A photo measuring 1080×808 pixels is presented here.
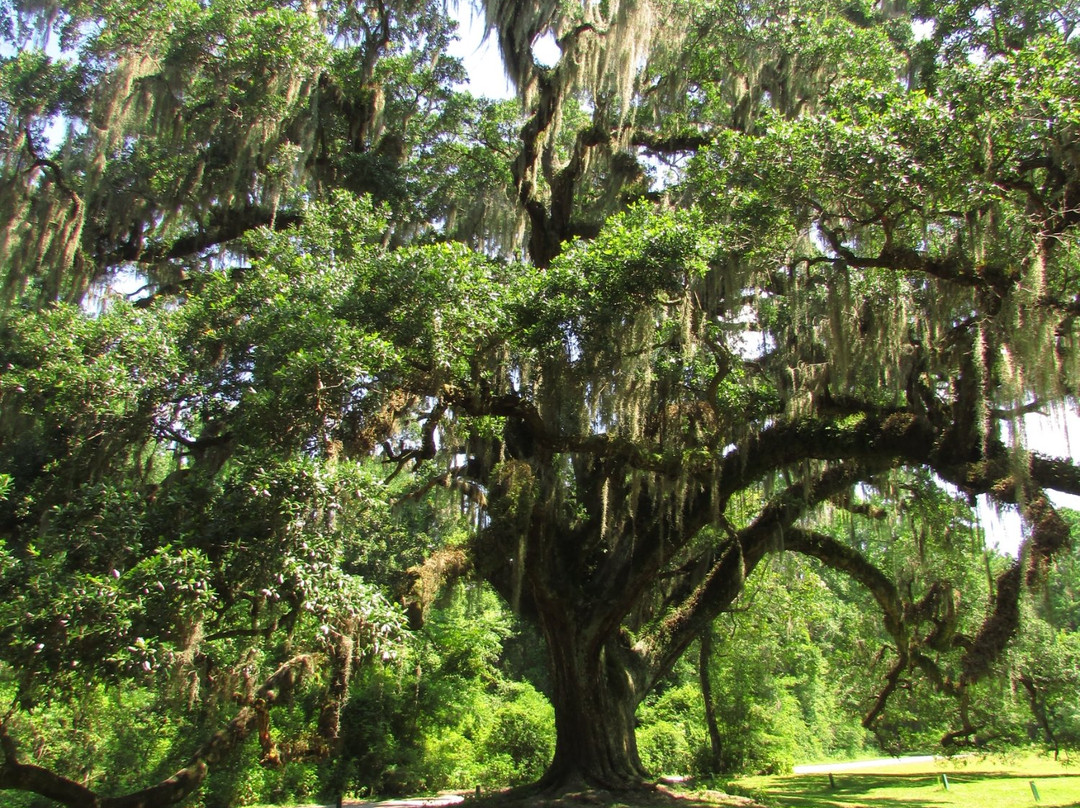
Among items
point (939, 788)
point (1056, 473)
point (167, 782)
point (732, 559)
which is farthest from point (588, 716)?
point (939, 788)

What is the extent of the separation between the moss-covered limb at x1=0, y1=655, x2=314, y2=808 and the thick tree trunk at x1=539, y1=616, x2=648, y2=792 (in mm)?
4662

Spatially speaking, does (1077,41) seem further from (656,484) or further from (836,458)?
(656,484)

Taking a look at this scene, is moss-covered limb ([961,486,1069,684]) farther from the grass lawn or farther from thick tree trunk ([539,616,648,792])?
thick tree trunk ([539,616,648,792])

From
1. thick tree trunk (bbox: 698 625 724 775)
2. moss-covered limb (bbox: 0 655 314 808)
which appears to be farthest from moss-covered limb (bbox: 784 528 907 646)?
moss-covered limb (bbox: 0 655 314 808)

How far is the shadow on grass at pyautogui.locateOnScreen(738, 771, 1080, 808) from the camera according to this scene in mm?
11828

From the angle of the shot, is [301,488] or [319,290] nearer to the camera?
[301,488]

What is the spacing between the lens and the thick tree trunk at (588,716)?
10.5 metres

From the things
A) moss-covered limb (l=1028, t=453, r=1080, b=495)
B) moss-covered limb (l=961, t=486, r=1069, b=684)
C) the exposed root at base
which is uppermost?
moss-covered limb (l=1028, t=453, r=1080, b=495)

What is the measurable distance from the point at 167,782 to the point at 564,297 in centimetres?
649

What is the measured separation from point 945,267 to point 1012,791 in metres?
10.0

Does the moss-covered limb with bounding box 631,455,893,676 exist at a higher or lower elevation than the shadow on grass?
higher

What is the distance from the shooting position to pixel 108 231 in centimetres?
1186

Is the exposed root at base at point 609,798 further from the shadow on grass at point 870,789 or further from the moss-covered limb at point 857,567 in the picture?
the moss-covered limb at point 857,567

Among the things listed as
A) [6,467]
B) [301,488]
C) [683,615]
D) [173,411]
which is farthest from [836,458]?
[6,467]
